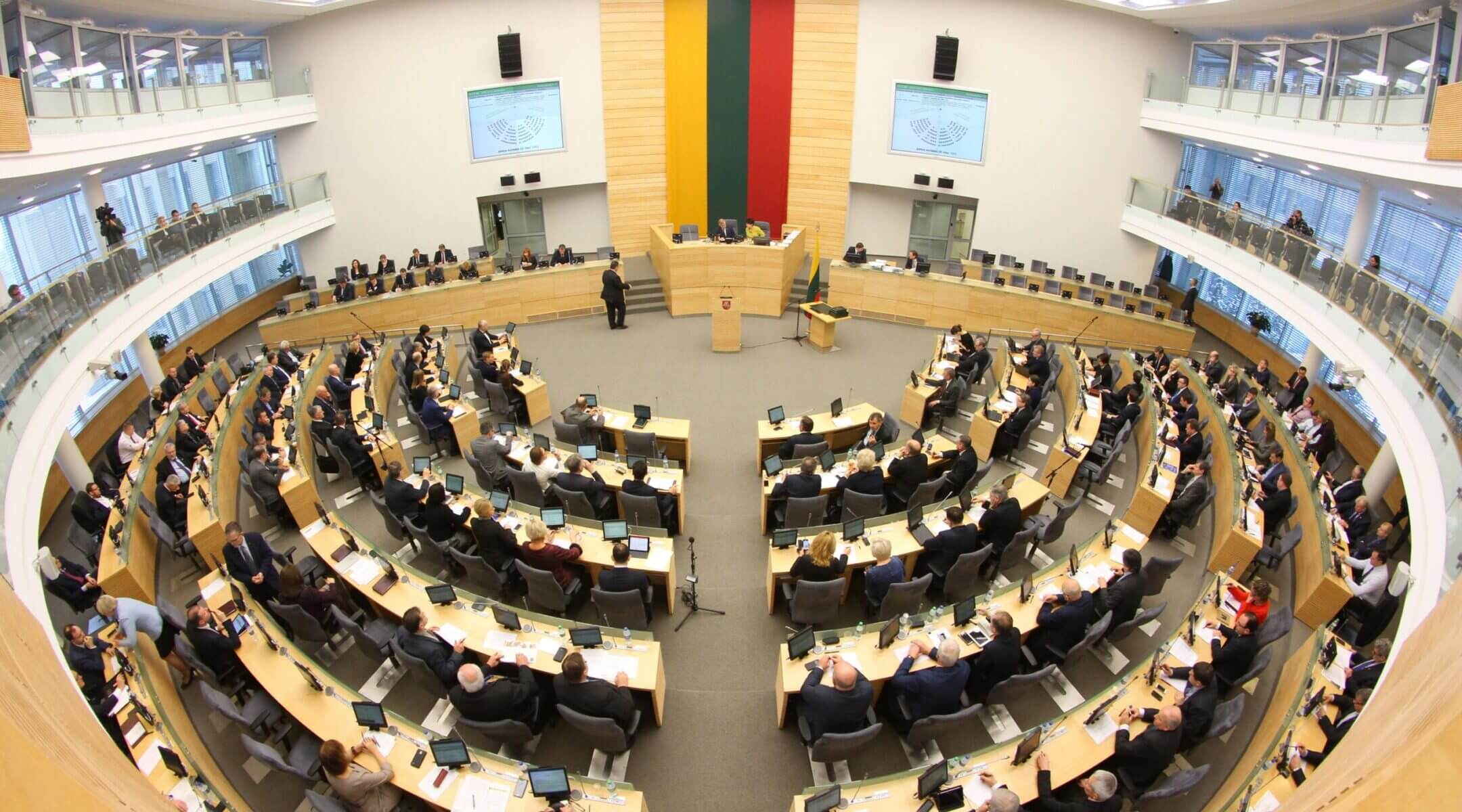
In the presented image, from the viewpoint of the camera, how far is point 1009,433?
10758 millimetres

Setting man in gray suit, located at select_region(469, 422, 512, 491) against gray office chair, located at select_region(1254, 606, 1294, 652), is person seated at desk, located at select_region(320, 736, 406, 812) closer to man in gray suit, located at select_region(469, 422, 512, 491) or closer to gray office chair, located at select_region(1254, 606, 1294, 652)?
man in gray suit, located at select_region(469, 422, 512, 491)

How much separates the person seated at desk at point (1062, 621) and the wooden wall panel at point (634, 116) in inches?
581

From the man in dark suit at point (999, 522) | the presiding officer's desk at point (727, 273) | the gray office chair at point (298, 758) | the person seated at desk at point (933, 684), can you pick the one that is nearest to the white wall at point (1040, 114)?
the presiding officer's desk at point (727, 273)

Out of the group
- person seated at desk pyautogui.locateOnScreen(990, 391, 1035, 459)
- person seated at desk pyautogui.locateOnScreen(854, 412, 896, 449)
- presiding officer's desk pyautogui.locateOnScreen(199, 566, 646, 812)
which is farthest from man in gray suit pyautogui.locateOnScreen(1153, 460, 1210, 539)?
presiding officer's desk pyautogui.locateOnScreen(199, 566, 646, 812)

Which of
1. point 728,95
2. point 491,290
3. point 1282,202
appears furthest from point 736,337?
point 1282,202

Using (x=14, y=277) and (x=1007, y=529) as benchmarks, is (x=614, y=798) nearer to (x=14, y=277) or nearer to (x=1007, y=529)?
(x=1007, y=529)

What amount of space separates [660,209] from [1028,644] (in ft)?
48.6

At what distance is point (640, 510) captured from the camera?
8906 mm

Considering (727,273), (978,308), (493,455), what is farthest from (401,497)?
(978,308)

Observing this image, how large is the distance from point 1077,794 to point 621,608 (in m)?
4.22

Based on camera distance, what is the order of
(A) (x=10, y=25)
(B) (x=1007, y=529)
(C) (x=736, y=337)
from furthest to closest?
(C) (x=736, y=337), (A) (x=10, y=25), (B) (x=1007, y=529)

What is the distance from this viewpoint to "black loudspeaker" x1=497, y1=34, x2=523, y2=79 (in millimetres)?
16594

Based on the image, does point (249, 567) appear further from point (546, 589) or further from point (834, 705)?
point (834, 705)

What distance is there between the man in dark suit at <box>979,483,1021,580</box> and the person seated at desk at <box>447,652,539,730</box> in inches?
191
